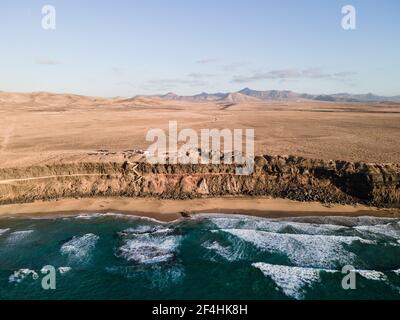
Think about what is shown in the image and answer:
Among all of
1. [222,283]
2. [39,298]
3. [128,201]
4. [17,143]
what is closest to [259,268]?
[222,283]

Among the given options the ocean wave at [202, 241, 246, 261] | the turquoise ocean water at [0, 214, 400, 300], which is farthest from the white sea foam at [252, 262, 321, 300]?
the ocean wave at [202, 241, 246, 261]

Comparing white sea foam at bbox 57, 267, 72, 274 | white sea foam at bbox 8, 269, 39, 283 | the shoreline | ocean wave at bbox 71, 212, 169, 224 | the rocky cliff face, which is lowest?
white sea foam at bbox 8, 269, 39, 283

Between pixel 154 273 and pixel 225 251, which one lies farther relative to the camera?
pixel 225 251

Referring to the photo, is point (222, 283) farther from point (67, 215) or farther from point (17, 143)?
point (17, 143)

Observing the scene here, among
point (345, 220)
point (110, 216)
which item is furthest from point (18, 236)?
point (345, 220)

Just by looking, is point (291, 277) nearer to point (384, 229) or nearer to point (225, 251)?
point (225, 251)
